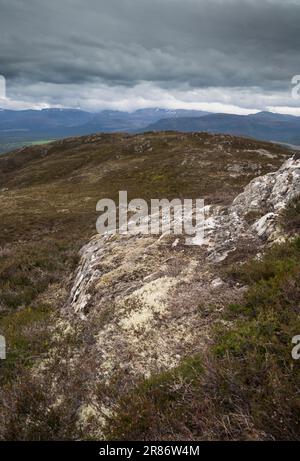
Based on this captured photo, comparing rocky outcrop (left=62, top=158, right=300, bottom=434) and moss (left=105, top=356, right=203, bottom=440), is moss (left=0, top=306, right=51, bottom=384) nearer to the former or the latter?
rocky outcrop (left=62, top=158, right=300, bottom=434)

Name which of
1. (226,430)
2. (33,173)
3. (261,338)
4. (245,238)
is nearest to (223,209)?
(245,238)

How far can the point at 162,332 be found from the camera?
8836 mm

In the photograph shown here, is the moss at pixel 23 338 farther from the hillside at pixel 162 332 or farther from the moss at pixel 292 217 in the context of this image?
the moss at pixel 292 217

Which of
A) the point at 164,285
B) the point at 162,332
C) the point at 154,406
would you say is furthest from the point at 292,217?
the point at 154,406

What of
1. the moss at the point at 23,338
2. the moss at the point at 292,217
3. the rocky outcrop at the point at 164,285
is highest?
the moss at the point at 292,217

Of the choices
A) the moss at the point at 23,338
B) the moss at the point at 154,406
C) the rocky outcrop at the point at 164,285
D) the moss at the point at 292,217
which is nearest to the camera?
the moss at the point at 154,406

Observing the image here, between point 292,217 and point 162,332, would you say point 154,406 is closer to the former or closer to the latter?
point 162,332

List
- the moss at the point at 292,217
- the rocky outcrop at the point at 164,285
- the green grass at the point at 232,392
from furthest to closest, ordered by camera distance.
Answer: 1. the moss at the point at 292,217
2. the rocky outcrop at the point at 164,285
3. the green grass at the point at 232,392

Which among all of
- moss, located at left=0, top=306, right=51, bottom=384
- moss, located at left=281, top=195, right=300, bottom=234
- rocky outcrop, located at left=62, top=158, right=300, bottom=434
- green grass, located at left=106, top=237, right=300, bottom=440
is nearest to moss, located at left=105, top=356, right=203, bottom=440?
green grass, located at left=106, top=237, right=300, bottom=440

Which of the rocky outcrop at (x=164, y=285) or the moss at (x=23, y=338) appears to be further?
the moss at (x=23, y=338)

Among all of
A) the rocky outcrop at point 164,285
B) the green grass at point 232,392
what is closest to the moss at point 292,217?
the rocky outcrop at point 164,285

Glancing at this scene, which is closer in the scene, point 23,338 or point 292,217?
point 23,338

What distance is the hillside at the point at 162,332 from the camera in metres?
5.56

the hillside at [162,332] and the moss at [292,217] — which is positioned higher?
the moss at [292,217]
